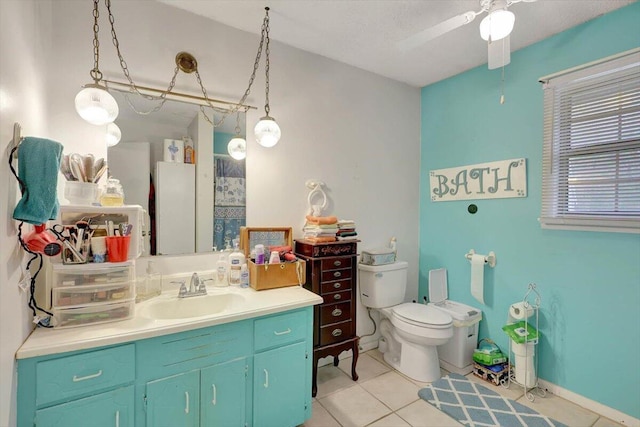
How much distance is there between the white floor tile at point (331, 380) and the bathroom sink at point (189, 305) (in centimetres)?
103

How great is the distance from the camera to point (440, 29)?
1577mm

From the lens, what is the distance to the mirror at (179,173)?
181cm

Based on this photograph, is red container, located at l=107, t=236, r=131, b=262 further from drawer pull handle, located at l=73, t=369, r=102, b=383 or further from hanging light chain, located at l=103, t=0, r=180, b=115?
hanging light chain, located at l=103, t=0, r=180, b=115

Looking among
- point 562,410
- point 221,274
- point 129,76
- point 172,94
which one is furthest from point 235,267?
point 562,410

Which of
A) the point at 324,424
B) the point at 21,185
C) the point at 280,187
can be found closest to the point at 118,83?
the point at 21,185

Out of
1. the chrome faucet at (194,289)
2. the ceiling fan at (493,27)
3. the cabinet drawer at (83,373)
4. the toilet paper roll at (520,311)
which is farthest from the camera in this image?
the toilet paper roll at (520,311)

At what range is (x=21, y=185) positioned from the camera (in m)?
1.08

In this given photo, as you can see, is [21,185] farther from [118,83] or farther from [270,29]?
[270,29]

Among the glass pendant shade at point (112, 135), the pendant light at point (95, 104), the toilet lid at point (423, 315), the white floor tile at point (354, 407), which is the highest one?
the pendant light at point (95, 104)

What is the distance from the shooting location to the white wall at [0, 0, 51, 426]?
38.5 inches

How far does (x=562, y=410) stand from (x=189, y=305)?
8.48 ft

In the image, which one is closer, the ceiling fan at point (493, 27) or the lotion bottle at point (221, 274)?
the ceiling fan at point (493, 27)

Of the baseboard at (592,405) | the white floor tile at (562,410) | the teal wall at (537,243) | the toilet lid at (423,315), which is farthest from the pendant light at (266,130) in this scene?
the baseboard at (592,405)

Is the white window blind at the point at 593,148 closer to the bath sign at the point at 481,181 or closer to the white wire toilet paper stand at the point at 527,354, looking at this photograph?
the bath sign at the point at 481,181
